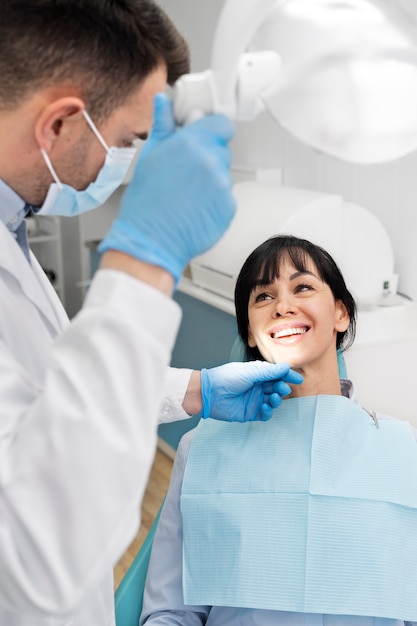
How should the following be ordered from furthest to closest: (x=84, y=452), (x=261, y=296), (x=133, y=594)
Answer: (x=261, y=296), (x=133, y=594), (x=84, y=452)

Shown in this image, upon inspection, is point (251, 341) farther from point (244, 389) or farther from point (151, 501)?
point (151, 501)

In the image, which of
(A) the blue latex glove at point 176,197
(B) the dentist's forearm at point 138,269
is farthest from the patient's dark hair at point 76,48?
(B) the dentist's forearm at point 138,269

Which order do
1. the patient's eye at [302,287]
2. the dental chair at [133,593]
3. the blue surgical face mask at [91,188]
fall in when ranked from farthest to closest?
the patient's eye at [302,287] → the dental chair at [133,593] → the blue surgical face mask at [91,188]

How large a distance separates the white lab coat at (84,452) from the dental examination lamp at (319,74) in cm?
24

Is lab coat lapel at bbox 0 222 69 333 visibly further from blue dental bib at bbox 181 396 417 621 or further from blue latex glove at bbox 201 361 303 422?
blue dental bib at bbox 181 396 417 621

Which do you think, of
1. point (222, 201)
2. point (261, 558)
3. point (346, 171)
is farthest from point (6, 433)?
point (346, 171)

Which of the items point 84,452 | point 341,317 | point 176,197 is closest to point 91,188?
point 176,197

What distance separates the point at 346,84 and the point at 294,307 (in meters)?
0.81

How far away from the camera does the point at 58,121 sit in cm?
94

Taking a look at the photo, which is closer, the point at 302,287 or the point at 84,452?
the point at 84,452

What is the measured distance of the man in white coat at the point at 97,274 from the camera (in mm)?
752

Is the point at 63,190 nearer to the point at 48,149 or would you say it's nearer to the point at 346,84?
the point at 48,149

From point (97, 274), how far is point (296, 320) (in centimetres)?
88

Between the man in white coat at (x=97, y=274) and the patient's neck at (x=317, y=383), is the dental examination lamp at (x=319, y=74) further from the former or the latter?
the patient's neck at (x=317, y=383)
